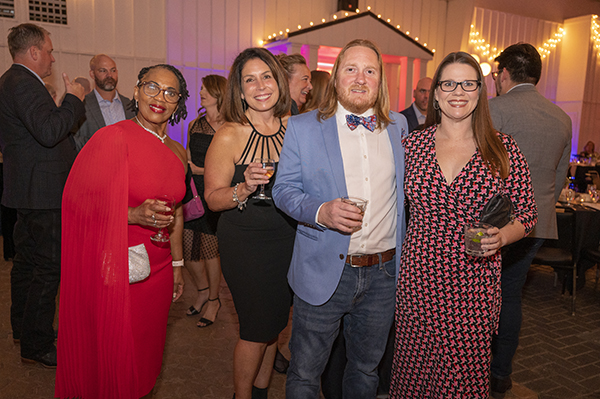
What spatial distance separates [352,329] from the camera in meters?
2.13

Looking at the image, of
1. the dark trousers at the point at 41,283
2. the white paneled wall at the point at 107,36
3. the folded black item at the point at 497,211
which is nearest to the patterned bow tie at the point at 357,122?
the folded black item at the point at 497,211

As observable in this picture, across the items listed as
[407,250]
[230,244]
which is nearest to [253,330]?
[230,244]

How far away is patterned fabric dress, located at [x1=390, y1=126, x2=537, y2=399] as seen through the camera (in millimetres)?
1939

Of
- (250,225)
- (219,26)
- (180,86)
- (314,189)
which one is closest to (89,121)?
(180,86)

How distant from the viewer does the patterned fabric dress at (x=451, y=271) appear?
194 cm

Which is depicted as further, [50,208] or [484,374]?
[50,208]

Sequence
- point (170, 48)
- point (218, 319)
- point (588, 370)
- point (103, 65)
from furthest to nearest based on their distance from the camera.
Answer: point (170, 48), point (103, 65), point (218, 319), point (588, 370)

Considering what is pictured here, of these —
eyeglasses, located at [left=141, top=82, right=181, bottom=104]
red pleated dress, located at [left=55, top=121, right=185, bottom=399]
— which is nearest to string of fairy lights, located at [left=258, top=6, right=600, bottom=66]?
eyeglasses, located at [left=141, top=82, right=181, bottom=104]

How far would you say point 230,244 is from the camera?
2244mm

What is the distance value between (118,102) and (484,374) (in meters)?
4.26

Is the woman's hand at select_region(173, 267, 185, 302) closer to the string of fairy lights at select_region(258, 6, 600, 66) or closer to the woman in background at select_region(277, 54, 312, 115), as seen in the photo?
the woman in background at select_region(277, 54, 312, 115)

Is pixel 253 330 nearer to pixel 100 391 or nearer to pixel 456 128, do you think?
pixel 100 391

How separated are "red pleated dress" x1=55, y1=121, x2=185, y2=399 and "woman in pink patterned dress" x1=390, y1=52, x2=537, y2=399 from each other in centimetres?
121

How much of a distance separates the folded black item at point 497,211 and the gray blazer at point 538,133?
50.8 inches
